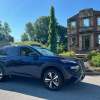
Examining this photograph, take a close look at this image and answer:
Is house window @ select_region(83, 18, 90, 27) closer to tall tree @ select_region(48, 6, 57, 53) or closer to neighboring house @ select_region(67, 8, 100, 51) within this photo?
neighboring house @ select_region(67, 8, 100, 51)

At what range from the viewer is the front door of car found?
8734 millimetres

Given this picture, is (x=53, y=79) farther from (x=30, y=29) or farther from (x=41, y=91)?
(x=30, y=29)

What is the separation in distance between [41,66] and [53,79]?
66cm

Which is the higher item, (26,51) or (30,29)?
(30,29)

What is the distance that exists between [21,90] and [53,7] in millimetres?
17301

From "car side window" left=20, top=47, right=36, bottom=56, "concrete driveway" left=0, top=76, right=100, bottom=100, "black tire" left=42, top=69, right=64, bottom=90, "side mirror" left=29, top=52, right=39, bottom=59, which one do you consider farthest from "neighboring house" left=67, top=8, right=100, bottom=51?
"black tire" left=42, top=69, right=64, bottom=90

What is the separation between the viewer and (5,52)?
9.90 metres

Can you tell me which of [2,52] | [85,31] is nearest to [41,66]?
[2,52]

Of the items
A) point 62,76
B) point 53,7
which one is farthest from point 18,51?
point 53,7

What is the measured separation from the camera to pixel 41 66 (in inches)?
338

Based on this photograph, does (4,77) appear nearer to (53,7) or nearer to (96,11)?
(53,7)

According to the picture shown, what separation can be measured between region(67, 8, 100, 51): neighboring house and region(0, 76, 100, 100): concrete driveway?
71.6 feet

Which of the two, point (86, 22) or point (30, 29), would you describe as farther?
point (30, 29)

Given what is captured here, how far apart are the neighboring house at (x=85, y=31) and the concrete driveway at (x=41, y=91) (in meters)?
21.8
